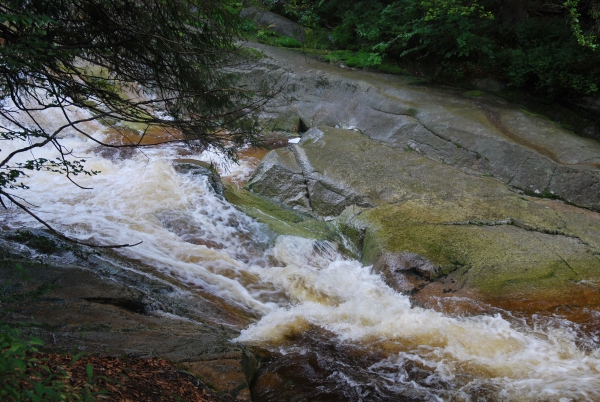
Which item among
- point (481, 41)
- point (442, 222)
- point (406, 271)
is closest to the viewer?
point (406, 271)

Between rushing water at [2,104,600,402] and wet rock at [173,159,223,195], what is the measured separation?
144 mm

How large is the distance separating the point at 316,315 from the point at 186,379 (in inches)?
90.6

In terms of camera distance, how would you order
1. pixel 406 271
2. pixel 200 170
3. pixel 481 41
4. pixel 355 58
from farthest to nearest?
pixel 355 58 → pixel 481 41 → pixel 200 170 → pixel 406 271

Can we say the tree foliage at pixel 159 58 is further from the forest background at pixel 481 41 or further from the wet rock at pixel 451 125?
the forest background at pixel 481 41

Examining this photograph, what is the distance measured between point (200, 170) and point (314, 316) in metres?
3.99

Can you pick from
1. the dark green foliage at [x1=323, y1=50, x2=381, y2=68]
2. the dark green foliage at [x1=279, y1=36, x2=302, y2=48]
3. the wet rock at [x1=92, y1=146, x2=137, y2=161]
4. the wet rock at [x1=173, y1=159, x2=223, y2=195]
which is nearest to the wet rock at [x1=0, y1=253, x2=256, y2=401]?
the wet rock at [x1=173, y1=159, x2=223, y2=195]

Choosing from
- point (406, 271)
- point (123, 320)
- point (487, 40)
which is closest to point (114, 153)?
→ point (123, 320)

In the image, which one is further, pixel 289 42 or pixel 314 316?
pixel 289 42

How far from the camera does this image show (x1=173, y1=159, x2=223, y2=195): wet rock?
26.0 ft

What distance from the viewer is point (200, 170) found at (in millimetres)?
8172

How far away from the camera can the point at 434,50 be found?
38.9ft

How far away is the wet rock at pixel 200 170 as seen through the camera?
7.91 meters

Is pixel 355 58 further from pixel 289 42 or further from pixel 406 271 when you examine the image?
pixel 406 271

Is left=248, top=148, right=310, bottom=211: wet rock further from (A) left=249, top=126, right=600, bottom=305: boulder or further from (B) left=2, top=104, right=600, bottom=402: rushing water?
(B) left=2, top=104, right=600, bottom=402: rushing water
